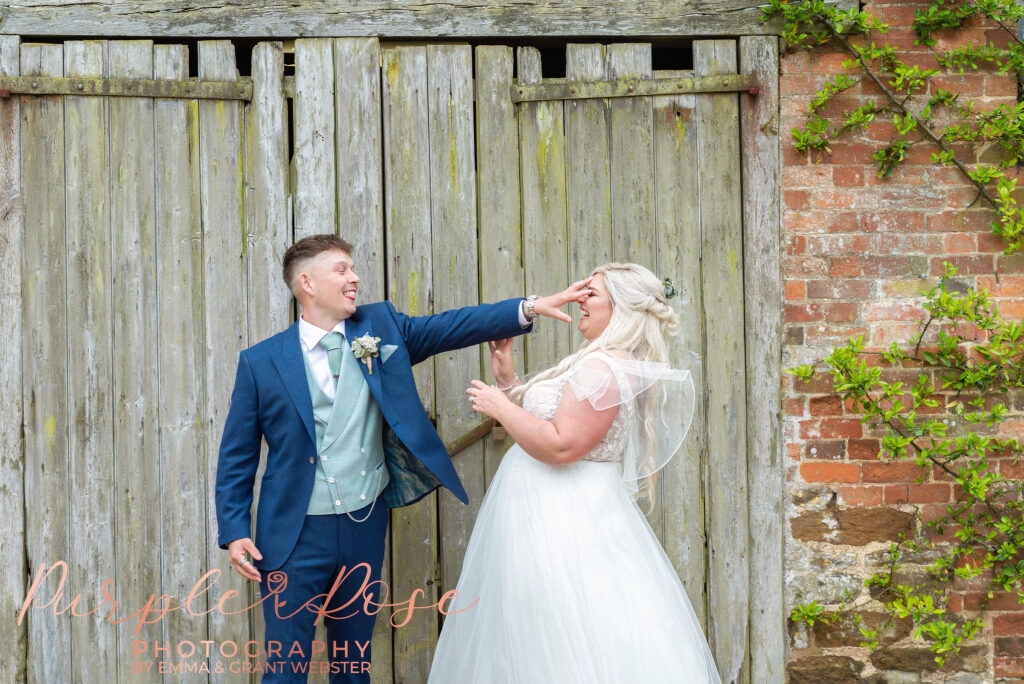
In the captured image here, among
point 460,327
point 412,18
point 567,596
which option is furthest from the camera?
point 412,18

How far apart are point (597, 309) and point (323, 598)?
4.52 ft

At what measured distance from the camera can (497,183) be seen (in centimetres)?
368

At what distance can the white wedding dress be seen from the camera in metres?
2.75

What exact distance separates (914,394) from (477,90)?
7.25 feet

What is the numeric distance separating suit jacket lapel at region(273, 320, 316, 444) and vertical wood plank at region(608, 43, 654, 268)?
1.43 metres

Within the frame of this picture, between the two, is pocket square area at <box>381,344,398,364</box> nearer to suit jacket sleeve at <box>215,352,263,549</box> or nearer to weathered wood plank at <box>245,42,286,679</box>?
suit jacket sleeve at <box>215,352,263,549</box>

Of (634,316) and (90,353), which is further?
(90,353)

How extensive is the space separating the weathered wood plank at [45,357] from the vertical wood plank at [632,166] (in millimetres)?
2303

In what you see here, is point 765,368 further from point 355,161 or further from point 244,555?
point 244,555

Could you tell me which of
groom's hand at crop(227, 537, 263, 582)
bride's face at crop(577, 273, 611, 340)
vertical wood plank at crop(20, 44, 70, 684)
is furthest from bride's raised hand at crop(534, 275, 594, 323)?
vertical wood plank at crop(20, 44, 70, 684)

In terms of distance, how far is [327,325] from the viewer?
308 cm

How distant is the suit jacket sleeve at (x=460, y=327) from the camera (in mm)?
3156

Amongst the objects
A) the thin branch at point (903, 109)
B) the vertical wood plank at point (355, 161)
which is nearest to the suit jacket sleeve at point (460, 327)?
the vertical wood plank at point (355, 161)

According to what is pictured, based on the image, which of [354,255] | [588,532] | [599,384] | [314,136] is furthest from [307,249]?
[588,532]
